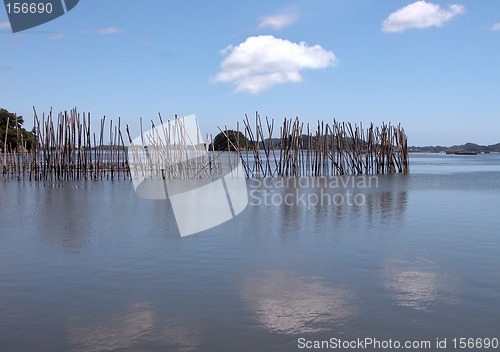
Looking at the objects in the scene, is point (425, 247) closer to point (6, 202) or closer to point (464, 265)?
point (464, 265)

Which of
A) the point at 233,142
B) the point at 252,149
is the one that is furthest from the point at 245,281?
the point at 233,142

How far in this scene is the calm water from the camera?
174 inches

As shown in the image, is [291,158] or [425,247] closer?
[425,247]

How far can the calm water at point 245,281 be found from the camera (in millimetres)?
4418

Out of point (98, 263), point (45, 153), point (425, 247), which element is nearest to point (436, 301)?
point (425, 247)

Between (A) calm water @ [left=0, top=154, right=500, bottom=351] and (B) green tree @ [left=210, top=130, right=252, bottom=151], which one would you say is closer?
(A) calm water @ [left=0, top=154, right=500, bottom=351]

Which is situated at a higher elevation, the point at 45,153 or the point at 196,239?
the point at 45,153

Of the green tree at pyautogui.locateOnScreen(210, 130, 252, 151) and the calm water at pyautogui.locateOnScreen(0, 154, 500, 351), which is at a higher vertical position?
the green tree at pyautogui.locateOnScreen(210, 130, 252, 151)

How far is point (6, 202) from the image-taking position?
13.9 metres

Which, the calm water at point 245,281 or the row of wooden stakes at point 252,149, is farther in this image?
the row of wooden stakes at point 252,149

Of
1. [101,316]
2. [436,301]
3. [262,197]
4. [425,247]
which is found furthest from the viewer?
[262,197]

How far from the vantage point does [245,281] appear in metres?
5.92

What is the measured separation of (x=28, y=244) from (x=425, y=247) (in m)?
6.03

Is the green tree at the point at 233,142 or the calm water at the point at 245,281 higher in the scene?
the green tree at the point at 233,142
